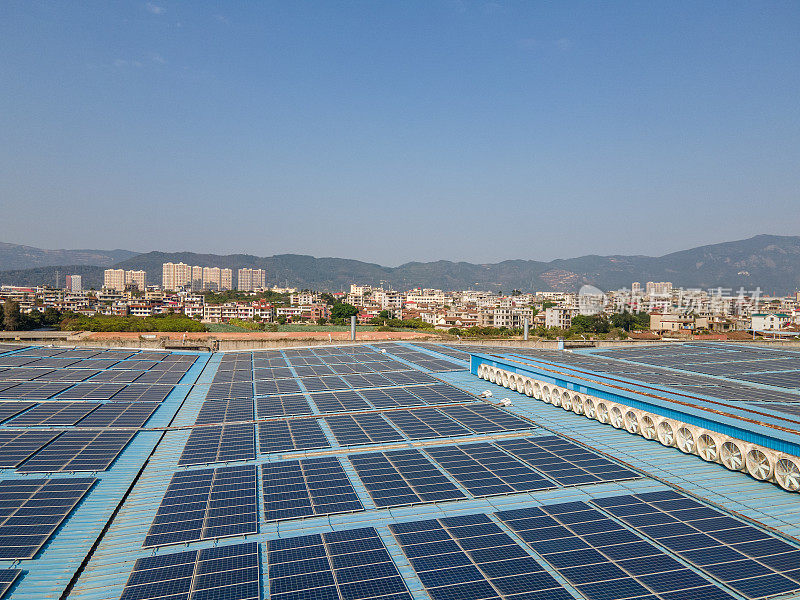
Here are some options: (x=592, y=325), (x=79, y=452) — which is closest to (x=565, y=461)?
(x=79, y=452)

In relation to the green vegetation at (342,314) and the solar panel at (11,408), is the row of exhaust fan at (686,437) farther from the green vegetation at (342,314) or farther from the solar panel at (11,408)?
the green vegetation at (342,314)

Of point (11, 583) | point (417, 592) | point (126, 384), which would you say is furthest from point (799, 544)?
point (126, 384)

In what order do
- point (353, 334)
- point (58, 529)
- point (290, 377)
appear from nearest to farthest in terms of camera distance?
1. point (58, 529)
2. point (290, 377)
3. point (353, 334)

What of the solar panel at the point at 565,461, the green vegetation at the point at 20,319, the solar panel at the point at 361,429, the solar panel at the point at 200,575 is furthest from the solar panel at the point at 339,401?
the green vegetation at the point at 20,319

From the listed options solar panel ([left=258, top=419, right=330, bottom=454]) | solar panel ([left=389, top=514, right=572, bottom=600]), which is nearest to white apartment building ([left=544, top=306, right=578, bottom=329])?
solar panel ([left=258, top=419, right=330, bottom=454])

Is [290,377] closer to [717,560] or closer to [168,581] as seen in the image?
[168,581]

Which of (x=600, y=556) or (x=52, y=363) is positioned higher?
(x=52, y=363)

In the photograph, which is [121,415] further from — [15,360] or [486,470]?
[15,360]
